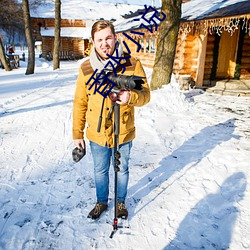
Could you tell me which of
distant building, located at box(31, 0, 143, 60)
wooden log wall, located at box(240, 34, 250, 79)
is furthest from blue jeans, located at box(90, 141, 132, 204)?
distant building, located at box(31, 0, 143, 60)

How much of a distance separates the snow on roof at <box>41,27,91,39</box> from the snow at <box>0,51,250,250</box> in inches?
1056

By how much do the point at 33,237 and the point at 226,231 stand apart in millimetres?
1987

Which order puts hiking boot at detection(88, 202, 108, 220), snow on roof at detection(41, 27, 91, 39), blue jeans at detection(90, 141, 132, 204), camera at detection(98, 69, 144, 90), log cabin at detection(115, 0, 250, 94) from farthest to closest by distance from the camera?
1. snow on roof at detection(41, 27, 91, 39)
2. log cabin at detection(115, 0, 250, 94)
3. hiking boot at detection(88, 202, 108, 220)
4. blue jeans at detection(90, 141, 132, 204)
5. camera at detection(98, 69, 144, 90)

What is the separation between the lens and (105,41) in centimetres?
175

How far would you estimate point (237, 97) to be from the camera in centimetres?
898

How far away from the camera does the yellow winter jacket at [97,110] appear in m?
Result: 1.99

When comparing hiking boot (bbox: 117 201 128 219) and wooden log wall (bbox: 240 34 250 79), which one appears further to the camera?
wooden log wall (bbox: 240 34 250 79)

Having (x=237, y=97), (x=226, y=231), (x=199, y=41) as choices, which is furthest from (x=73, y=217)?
(x=199, y=41)

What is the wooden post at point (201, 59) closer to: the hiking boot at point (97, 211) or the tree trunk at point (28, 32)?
the hiking boot at point (97, 211)

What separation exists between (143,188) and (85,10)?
122 ft

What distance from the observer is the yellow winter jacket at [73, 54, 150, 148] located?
6.53ft

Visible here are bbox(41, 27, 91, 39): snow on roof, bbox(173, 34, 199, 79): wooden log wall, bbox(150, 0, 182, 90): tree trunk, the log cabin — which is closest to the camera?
bbox(150, 0, 182, 90): tree trunk

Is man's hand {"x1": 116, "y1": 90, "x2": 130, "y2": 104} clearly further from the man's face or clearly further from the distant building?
the distant building

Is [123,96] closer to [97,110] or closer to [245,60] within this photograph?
[97,110]
